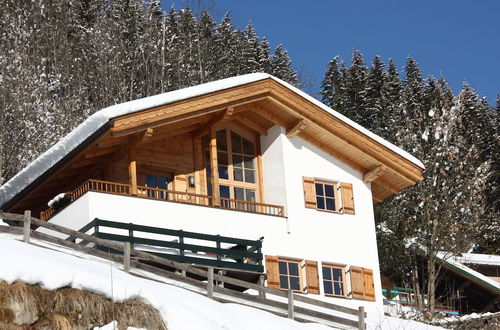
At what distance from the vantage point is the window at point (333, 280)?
26.0 metres

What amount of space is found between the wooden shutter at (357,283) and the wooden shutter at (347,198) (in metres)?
1.65

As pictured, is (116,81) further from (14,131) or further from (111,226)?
(111,226)

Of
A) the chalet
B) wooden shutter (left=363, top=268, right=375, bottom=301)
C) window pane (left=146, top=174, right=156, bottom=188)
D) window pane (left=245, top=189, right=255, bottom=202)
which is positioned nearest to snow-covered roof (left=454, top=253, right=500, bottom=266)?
the chalet

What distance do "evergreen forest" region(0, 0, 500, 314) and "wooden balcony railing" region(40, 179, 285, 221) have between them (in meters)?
11.3

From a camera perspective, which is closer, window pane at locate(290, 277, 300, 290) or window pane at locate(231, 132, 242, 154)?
window pane at locate(290, 277, 300, 290)

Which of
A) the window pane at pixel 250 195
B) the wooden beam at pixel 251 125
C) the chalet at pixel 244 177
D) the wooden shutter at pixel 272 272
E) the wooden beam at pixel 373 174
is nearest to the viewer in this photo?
the chalet at pixel 244 177

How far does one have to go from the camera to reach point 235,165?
87.8 ft

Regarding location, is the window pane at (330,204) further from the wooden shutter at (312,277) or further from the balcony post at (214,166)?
the balcony post at (214,166)

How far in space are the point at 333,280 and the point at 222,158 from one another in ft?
14.5

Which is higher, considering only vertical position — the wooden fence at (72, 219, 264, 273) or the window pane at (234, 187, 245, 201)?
the window pane at (234, 187, 245, 201)

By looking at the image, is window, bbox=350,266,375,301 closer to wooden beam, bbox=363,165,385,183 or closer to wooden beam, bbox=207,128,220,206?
wooden beam, bbox=363,165,385,183

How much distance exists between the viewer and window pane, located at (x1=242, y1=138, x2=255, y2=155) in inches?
1067

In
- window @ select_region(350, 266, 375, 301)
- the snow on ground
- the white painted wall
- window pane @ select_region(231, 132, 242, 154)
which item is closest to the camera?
the snow on ground

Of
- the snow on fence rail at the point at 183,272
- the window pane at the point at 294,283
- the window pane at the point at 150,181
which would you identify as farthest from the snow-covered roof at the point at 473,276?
the snow on fence rail at the point at 183,272
